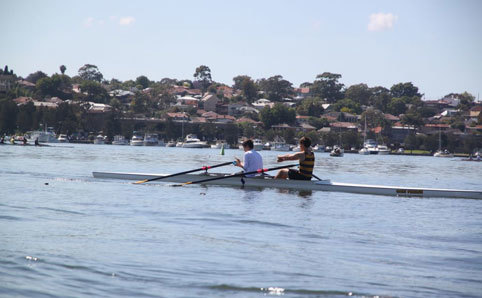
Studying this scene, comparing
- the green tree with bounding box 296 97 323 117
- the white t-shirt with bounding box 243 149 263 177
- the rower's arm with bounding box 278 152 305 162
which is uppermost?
the green tree with bounding box 296 97 323 117

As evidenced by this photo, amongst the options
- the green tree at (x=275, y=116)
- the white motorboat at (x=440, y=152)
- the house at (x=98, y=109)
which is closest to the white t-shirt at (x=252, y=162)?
the white motorboat at (x=440, y=152)

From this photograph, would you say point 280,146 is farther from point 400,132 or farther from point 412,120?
point 400,132

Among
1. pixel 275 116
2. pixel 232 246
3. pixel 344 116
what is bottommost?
pixel 232 246

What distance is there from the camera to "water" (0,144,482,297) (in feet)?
26.3

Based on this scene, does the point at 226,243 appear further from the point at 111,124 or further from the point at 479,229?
the point at 111,124

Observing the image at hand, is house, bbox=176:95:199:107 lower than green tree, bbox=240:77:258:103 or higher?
lower

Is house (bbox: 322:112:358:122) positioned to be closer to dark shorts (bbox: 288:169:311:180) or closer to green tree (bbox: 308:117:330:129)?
green tree (bbox: 308:117:330:129)

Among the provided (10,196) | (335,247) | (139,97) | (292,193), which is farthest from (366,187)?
(139,97)

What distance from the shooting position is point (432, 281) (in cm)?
869

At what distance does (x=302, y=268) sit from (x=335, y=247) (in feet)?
6.16

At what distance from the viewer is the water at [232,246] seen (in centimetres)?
802

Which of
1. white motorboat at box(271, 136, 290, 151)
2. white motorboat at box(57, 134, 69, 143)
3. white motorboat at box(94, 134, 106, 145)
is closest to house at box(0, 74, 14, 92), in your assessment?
white motorboat at box(94, 134, 106, 145)

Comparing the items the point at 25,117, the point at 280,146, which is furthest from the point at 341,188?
the point at 280,146

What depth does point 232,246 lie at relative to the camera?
10.4m
